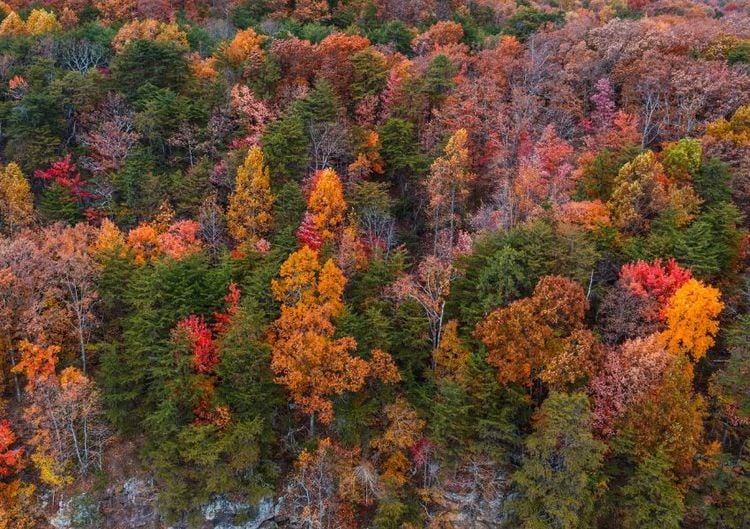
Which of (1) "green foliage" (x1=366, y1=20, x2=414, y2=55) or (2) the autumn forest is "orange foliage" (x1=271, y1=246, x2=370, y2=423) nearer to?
(2) the autumn forest

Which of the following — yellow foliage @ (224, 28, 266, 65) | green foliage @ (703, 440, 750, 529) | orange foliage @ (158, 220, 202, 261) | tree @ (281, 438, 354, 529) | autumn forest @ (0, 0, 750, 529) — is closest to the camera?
green foliage @ (703, 440, 750, 529)

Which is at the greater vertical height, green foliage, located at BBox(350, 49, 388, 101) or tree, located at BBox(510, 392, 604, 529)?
green foliage, located at BBox(350, 49, 388, 101)

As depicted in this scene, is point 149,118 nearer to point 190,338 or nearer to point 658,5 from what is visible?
point 190,338

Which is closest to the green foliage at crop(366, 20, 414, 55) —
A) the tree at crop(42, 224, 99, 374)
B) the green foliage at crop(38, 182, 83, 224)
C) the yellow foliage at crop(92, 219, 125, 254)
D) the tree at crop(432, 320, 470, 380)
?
the green foliage at crop(38, 182, 83, 224)

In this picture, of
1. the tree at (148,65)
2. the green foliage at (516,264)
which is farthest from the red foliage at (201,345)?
the tree at (148,65)

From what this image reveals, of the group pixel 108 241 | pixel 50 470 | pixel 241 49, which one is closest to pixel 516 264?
pixel 108 241

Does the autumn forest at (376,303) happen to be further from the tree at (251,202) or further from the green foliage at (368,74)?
the green foliage at (368,74)
